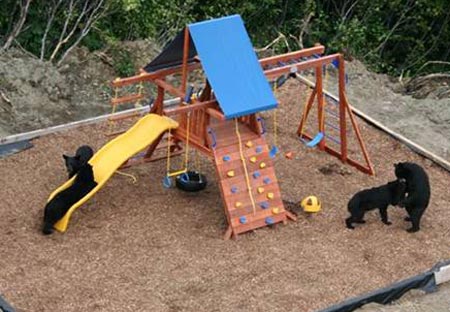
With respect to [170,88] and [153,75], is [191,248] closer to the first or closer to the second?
[170,88]

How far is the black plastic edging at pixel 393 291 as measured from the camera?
7629mm

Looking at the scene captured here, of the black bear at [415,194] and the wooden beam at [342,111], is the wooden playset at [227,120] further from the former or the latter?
the black bear at [415,194]

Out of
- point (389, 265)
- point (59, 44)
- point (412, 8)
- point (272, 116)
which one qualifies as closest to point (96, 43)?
point (59, 44)

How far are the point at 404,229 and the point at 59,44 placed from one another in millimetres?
5778

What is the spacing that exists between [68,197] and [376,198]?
8.97ft

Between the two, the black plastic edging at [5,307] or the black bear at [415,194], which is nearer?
the black plastic edging at [5,307]

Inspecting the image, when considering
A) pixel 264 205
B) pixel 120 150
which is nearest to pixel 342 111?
pixel 264 205

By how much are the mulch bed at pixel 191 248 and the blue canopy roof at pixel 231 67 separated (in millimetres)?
1189

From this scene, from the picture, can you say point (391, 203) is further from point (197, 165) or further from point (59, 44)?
point (59, 44)

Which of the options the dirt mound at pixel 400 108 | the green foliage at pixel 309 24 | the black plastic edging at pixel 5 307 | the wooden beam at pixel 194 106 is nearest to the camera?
the black plastic edging at pixel 5 307

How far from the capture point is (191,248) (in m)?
8.38

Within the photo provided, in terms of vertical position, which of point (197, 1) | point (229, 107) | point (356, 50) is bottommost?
point (356, 50)

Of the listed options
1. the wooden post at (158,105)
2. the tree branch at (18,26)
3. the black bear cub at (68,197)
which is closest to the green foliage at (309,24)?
the tree branch at (18,26)

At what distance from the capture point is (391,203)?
872 centimetres
